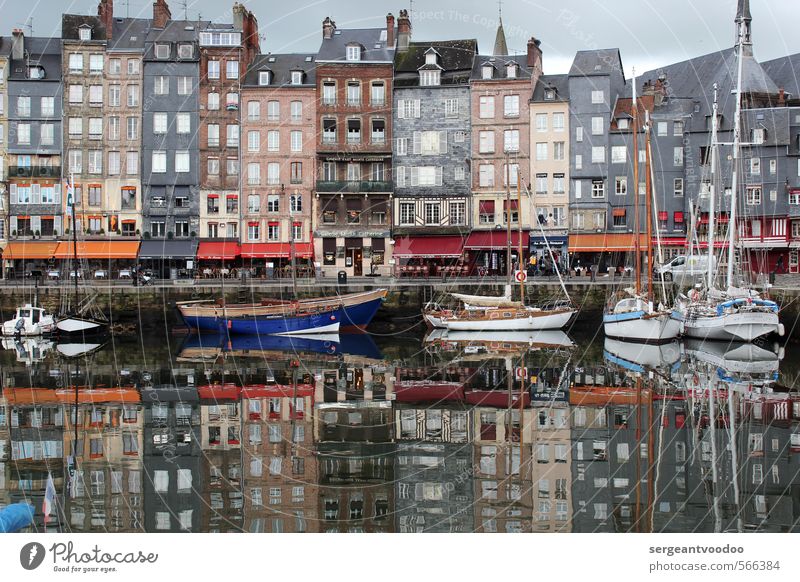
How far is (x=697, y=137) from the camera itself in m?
48.6

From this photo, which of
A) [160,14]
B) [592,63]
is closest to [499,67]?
[592,63]

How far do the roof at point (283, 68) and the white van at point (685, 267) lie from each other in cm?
1863

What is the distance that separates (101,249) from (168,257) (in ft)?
10.1

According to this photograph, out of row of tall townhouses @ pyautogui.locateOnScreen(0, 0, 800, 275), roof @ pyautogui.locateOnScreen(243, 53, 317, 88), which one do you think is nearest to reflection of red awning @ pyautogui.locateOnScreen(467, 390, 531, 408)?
row of tall townhouses @ pyautogui.locateOnScreen(0, 0, 800, 275)

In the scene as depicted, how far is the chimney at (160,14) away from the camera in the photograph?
4831 cm

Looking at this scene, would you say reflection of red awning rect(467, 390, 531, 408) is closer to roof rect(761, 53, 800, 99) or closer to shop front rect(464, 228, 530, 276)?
shop front rect(464, 228, 530, 276)

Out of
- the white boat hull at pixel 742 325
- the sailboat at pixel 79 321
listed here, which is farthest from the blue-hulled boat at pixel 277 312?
the white boat hull at pixel 742 325

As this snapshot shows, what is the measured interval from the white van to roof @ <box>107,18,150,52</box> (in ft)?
88.0

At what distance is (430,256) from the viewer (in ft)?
148

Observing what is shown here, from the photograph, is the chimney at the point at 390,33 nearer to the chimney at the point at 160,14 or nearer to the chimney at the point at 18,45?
the chimney at the point at 160,14

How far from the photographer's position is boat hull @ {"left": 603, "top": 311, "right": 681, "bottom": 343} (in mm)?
33062

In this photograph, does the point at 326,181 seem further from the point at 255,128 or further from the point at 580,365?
the point at 580,365

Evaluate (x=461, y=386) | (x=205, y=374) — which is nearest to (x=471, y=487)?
(x=461, y=386)

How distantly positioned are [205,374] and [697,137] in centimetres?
3202
